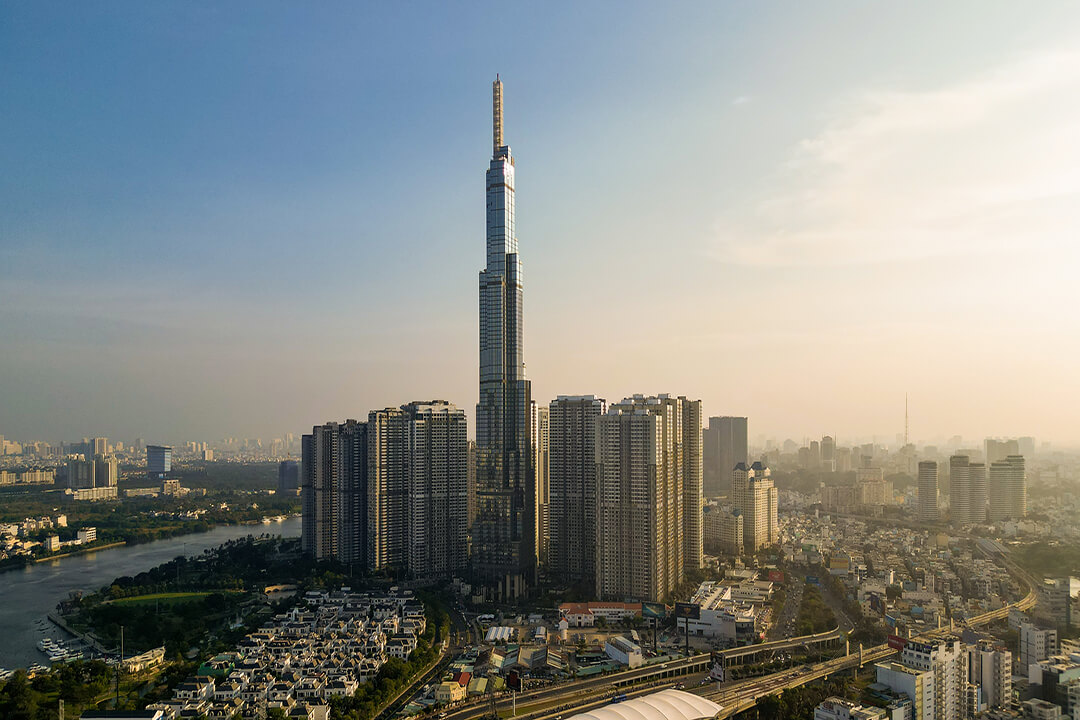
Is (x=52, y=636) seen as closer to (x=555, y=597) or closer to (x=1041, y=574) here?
(x=555, y=597)

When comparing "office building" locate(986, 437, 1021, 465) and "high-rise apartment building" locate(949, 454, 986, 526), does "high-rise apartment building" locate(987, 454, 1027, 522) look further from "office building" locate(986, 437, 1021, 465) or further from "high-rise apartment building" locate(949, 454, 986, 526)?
"office building" locate(986, 437, 1021, 465)

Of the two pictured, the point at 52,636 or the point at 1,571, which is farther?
the point at 1,571

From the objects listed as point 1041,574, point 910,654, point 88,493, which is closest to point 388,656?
point 910,654

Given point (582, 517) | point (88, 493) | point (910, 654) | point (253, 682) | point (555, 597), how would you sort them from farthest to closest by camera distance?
point (88, 493), point (582, 517), point (555, 597), point (253, 682), point (910, 654)

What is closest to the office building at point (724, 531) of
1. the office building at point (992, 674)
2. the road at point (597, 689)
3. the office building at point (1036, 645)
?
the road at point (597, 689)

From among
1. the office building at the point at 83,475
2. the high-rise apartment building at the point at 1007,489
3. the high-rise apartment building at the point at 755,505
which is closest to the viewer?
the high-rise apartment building at the point at 755,505

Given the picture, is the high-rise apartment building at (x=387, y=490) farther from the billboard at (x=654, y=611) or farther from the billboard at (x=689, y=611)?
the billboard at (x=689, y=611)
